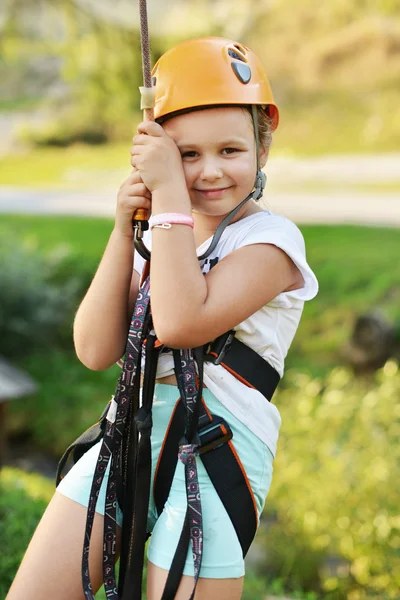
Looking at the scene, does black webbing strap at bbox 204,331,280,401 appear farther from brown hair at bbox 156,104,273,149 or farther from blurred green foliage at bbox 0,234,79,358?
blurred green foliage at bbox 0,234,79,358

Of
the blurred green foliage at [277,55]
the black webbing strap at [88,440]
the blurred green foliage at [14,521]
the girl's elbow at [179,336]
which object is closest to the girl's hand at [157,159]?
the girl's elbow at [179,336]

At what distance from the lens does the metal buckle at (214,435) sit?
1809 millimetres

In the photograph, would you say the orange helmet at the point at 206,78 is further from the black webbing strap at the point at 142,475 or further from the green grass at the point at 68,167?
the green grass at the point at 68,167

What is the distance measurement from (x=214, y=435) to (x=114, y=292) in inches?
16.2

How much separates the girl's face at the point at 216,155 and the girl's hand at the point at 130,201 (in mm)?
110

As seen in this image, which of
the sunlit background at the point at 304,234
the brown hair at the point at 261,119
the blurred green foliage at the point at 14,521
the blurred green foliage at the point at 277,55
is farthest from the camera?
the blurred green foliage at the point at 277,55

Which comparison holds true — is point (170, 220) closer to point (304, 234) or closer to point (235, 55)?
point (235, 55)

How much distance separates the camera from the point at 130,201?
6.04 ft

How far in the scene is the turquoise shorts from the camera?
1.77 metres

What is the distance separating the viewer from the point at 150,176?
1.78m

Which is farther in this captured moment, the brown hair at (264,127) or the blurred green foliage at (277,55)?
the blurred green foliage at (277,55)

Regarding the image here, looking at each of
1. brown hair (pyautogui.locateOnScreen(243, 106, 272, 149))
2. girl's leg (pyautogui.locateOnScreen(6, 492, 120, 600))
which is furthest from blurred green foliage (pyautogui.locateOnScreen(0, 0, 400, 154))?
girl's leg (pyautogui.locateOnScreen(6, 492, 120, 600))

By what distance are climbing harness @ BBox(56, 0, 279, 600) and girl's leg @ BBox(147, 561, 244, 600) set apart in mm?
75

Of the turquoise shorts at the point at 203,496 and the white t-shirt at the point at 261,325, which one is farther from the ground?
the white t-shirt at the point at 261,325
